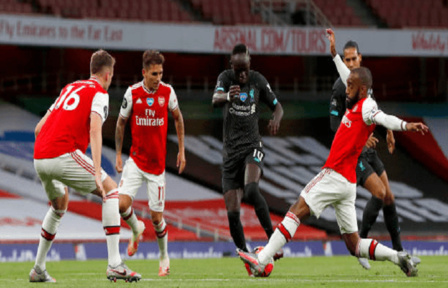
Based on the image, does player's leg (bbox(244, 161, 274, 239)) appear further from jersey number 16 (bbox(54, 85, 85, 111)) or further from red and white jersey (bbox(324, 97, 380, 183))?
jersey number 16 (bbox(54, 85, 85, 111))

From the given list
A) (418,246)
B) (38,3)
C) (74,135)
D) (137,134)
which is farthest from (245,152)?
(38,3)

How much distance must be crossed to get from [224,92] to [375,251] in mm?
2717

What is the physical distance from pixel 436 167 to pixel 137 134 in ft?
57.3

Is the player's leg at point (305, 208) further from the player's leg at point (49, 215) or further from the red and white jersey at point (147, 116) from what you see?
the red and white jersey at point (147, 116)

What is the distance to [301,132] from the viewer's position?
88.0 ft

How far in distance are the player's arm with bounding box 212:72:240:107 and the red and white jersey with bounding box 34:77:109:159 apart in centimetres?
175

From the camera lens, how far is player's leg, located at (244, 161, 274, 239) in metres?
9.62

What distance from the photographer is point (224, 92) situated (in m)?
9.82

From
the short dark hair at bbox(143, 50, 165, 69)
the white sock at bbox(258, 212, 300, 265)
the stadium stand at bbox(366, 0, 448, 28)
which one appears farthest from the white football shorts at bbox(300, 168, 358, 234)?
the stadium stand at bbox(366, 0, 448, 28)

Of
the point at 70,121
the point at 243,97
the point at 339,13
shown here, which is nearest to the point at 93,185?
the point at 70,121

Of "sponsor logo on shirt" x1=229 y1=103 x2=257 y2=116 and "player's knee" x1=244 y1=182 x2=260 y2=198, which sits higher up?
"sponsor logo on shirt" x1=229 y1=103 x2=257 y2=116

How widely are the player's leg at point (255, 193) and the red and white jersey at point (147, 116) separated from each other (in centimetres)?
147

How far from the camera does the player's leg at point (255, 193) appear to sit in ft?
31.6

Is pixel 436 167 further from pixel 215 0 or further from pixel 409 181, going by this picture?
pixel 215 0
